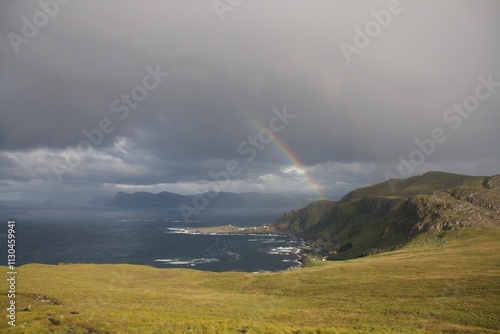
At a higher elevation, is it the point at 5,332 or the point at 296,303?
the point at 5,332

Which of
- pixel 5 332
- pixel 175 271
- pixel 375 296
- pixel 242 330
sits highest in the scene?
pixel 5 332

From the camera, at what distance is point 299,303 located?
187ft

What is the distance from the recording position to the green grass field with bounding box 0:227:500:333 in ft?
123

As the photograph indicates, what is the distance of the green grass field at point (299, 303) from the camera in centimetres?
3756

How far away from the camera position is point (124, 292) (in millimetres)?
61594

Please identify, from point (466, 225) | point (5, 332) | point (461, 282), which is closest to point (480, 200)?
point (466, 225)

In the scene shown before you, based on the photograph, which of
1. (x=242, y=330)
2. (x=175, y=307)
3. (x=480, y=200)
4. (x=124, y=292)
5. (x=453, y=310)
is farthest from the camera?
(x=480, y=200)

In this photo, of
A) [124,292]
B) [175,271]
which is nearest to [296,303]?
[124,292]

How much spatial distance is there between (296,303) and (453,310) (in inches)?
988

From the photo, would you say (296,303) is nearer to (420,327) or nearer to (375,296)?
(375,296)

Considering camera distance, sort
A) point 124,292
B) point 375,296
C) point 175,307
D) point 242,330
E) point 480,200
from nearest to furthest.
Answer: point 242,330
point 175,307
point 375,296
point 124,292
point 480,200

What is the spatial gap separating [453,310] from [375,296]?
44.8 ft

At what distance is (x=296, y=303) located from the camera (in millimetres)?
57250

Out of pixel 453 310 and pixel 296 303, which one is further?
pixel 296 303
